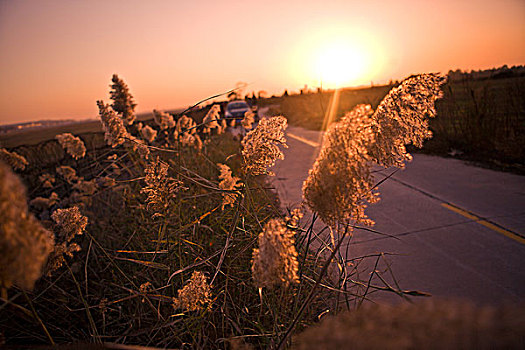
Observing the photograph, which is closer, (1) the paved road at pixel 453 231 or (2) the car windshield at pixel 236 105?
(1) the paved road at pixel 453 231

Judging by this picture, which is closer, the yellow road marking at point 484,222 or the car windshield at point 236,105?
the yellow road marking at point 484,222

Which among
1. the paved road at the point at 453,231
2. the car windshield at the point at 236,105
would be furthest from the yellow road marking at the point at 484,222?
the car windshield at the point at 236,105

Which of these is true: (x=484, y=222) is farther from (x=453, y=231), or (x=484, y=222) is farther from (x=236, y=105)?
(x=236, y=105)

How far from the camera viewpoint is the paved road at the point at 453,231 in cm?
280

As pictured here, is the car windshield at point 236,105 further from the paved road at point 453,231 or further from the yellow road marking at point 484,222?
the yellow road marking at point 484,222

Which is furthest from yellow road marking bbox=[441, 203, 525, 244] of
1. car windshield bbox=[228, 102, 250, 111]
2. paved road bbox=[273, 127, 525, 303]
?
car windshield bbox=[228, 102, 250, 111]

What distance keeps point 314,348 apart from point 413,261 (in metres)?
3.21

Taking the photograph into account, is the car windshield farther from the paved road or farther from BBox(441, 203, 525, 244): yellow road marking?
BBox(441, 203, 525, 244): yellow road marking

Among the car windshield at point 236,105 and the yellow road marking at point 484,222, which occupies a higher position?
the car windshield at point 236,105

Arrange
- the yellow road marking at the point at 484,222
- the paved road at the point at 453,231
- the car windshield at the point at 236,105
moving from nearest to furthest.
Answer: the paved road at the point at 453,231 → the yellow road marking at the point at 484,222 → the car windshield at the point at 236,105

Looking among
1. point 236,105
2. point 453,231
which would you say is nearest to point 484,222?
point 453,231

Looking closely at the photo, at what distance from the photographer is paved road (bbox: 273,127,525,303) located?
2.80 meters

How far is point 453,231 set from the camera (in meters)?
3.79

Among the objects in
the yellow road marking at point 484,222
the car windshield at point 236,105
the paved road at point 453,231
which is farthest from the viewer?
the car windshield at point 236,105
